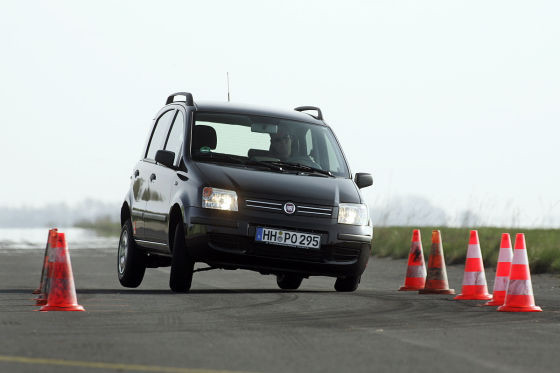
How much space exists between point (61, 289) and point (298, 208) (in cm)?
263

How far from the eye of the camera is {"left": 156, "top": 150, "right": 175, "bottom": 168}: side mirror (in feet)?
41.4

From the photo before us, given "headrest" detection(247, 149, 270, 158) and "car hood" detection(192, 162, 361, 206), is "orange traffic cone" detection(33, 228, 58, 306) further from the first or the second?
"headrest" detection(247, 149, 270, 158)

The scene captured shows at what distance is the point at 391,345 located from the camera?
26.5ft

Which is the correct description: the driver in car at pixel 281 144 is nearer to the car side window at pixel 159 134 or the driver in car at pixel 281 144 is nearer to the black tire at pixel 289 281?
the car side window at pixel 159 134

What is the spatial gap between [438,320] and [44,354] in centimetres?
391

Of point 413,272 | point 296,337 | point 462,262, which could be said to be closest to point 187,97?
point 413,272

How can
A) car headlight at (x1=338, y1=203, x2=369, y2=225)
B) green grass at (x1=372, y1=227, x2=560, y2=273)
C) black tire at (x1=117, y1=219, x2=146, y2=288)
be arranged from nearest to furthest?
car headlight at (x1=338, y1=203, x2=369, y2=225), black tire at (x1=117, y1=219, x2=146, y2=288), green grass at (x1=372, y1=227, x2=560, y2=273)

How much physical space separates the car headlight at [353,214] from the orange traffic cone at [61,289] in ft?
9.63

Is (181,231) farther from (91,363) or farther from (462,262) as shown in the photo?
(462,262)

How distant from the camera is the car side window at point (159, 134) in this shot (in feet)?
46.1

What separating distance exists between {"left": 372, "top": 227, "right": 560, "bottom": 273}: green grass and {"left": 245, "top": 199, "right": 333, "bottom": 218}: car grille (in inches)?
275

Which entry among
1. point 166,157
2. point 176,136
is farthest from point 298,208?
point 176,136

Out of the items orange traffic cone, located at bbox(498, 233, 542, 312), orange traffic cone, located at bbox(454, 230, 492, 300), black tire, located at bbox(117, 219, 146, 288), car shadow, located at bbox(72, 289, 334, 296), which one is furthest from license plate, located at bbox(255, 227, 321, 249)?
black tire, located at bbox(117, 219, 146, 288)

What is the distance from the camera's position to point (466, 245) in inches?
837
